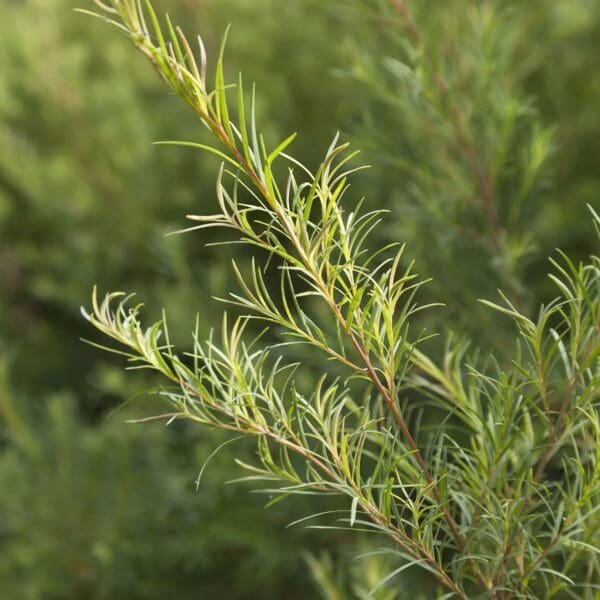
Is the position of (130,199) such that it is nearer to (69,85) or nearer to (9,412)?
(69,85)

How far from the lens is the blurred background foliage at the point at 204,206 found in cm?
60

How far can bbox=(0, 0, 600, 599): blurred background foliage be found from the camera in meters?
0.60

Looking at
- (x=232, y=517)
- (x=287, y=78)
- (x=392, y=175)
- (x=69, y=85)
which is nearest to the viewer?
(x=232, y=517)

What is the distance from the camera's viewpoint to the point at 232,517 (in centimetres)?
82

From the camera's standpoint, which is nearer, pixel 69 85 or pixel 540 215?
pixel 540 215

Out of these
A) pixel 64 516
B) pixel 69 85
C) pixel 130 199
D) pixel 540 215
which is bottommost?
pixel 64 516

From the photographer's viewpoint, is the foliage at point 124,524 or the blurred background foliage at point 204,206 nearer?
the blurred background foliage at point 204,206

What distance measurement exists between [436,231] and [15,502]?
1.70ft

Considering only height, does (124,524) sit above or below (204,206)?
below

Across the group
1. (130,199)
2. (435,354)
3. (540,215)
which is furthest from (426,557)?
(130,199)

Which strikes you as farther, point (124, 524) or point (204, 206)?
point (204, 206)

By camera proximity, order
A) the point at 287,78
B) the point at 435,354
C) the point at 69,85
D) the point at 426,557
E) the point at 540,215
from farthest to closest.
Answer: the point at 287,78 < the point at 69,85 < the point at 540,215 < the point at 435,354 < the point at 426,557

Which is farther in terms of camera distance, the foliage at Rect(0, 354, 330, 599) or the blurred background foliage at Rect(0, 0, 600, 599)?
the foliage at Rect(0, 354, 330, 599)

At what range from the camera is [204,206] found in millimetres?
1139
